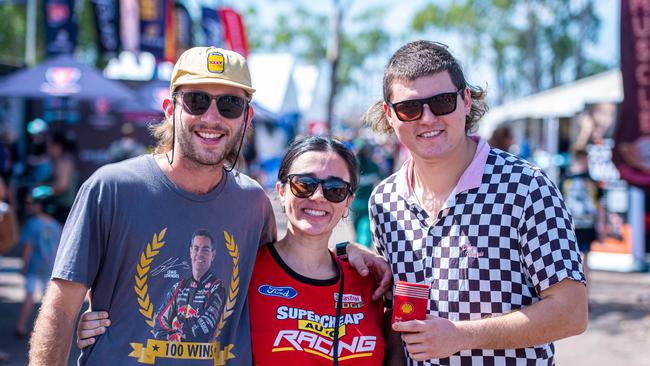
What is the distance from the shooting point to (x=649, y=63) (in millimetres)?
7125

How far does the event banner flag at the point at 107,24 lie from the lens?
591 inches

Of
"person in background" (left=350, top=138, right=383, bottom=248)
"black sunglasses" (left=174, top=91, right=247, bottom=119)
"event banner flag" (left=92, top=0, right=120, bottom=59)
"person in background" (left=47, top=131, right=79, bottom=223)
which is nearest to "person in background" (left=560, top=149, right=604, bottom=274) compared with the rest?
"person in background" (left=350, top=138, right=383, bottom=248)

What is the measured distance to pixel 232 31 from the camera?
18906 mm

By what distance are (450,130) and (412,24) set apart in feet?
155

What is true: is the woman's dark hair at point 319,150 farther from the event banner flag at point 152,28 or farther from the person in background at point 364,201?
the event banner flag at point 152,28

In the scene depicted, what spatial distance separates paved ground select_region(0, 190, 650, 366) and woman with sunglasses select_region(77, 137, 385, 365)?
2.39 meters

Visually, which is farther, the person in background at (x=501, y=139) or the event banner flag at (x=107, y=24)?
the event banner flag at (x=107, y=24)

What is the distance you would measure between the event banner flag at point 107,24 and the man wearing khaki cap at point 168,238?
1350cm

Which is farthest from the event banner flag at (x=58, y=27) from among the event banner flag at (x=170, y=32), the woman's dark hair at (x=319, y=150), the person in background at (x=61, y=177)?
the woman's dark hair at (x=319, y=150)

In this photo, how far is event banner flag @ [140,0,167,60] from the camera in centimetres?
1544

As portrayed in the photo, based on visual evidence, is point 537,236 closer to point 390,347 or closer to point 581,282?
point 581,282

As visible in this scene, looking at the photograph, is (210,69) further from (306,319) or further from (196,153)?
(306,319)

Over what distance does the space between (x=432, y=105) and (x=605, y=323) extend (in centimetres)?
597

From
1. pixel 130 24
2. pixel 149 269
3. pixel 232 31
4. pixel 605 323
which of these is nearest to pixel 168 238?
pixel 149 269
